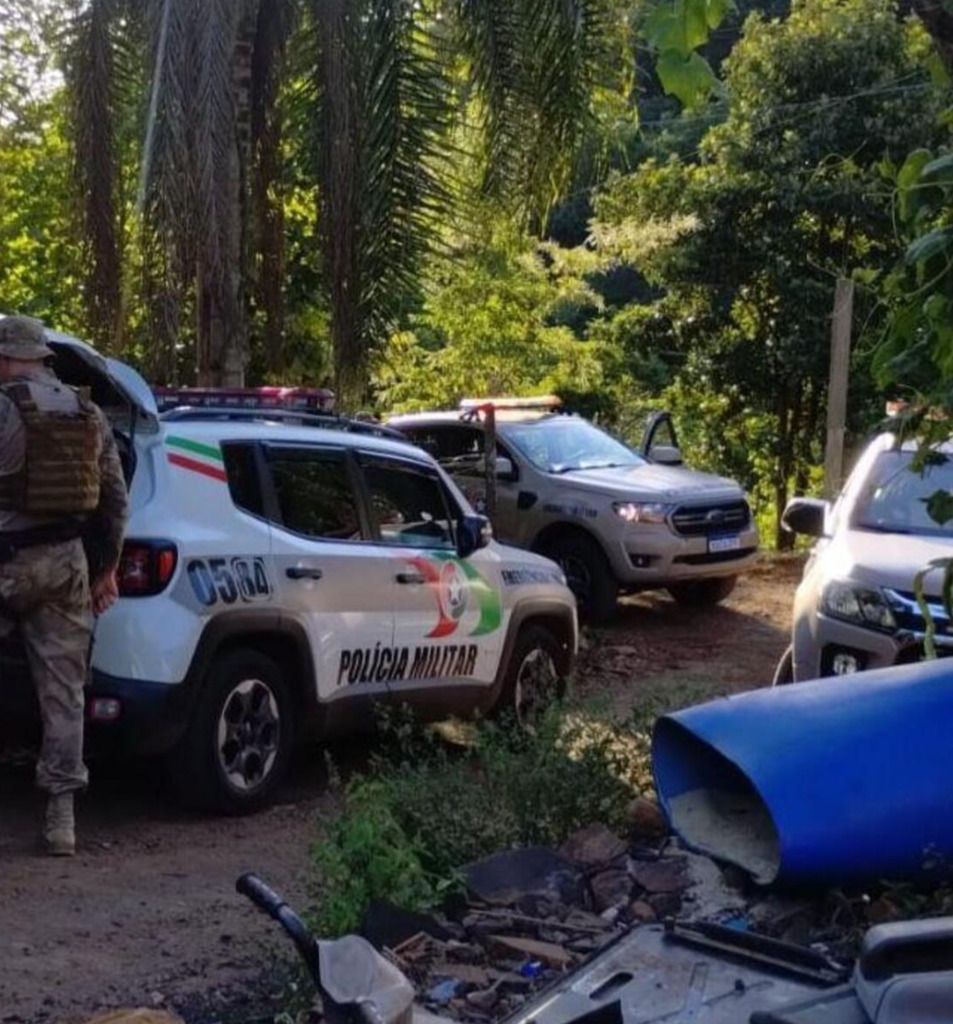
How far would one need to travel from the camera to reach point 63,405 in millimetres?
7188

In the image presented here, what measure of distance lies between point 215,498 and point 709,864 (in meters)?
3.19

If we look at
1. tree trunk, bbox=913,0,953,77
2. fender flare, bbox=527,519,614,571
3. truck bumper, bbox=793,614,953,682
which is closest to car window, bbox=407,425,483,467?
fender flare, bbox=527,519,614,571

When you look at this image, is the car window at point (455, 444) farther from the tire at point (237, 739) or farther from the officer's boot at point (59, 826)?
the officer's boot at point (59, 826)

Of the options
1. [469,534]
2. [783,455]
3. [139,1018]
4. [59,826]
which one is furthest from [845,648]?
[783,455]

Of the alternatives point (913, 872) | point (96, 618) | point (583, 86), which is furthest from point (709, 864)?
point (583, 86)

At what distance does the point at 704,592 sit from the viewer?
15695mm

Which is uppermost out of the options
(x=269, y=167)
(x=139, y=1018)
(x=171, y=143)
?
(x=269, y=167)

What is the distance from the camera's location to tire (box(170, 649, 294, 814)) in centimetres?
767

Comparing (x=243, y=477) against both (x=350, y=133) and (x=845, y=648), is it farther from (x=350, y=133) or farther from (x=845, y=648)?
(x=350, y=133)

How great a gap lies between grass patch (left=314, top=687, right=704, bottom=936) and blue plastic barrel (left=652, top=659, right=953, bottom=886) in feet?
3.34

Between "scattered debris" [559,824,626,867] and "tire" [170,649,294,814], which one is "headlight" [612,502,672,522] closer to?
"tire" [170,649,294,814]

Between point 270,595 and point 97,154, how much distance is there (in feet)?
16.4

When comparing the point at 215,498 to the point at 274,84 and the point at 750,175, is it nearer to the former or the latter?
the point at 274,84

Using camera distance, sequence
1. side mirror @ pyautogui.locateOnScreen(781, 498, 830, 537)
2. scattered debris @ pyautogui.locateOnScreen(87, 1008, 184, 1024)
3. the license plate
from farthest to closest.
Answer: the license plate < side mirror @ pyautogui.locateOnScreen(781, 498, 830, 537) < scattered debris @ pyautogui.locateOnScreen(87, 1008, 184, 1024)
